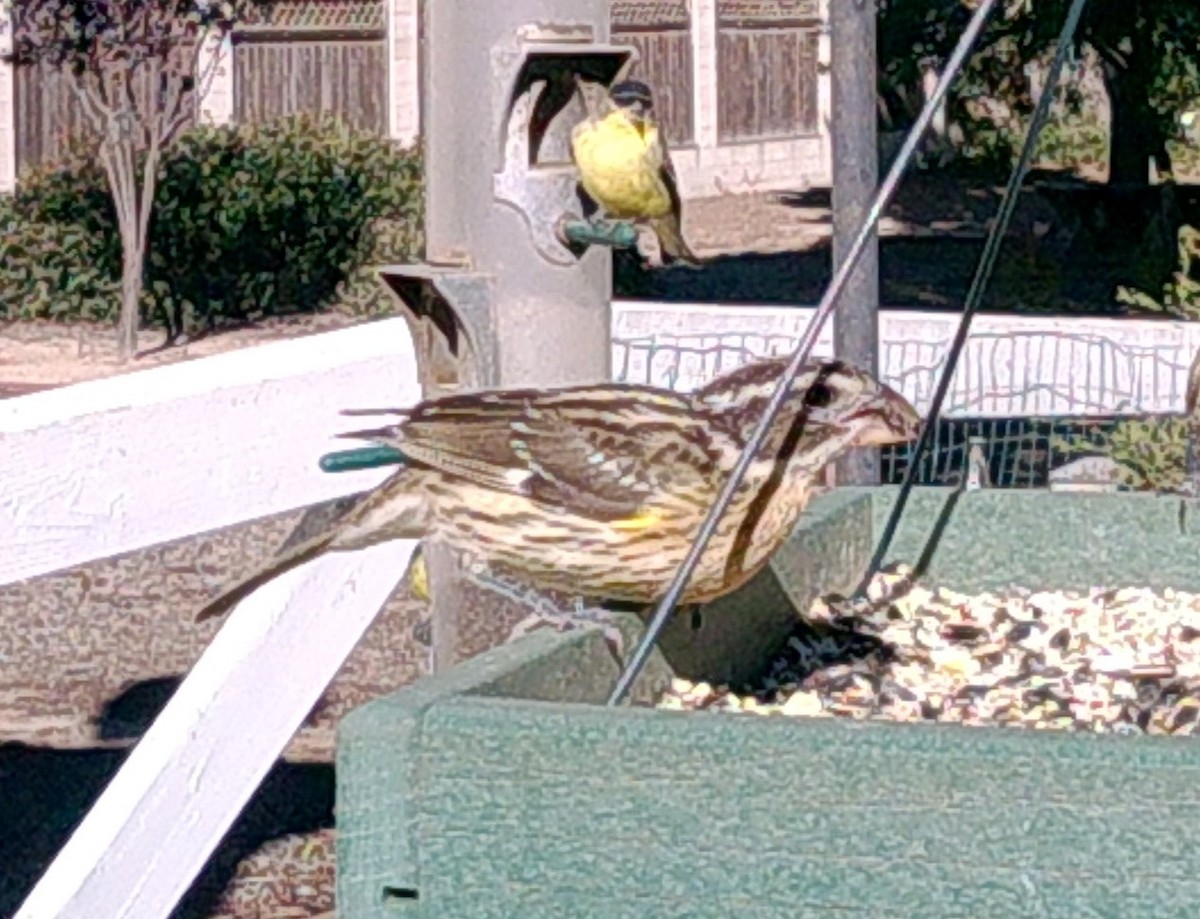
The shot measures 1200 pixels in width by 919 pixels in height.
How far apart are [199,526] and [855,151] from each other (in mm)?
2566

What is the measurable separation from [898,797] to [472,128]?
5.41 ft

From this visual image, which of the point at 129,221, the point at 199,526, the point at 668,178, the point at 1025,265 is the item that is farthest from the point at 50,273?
the point at 199,526

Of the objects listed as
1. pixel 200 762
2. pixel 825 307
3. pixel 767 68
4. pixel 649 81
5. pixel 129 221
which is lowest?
pixel 200 762

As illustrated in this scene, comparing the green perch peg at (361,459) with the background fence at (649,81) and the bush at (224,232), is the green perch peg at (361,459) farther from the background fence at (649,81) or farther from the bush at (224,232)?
the background fence at (649,81)

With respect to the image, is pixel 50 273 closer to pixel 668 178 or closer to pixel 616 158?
pixel 668 178

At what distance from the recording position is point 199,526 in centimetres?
397

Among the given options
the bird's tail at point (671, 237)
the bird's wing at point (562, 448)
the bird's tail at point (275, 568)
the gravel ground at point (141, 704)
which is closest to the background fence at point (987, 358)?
the gravel ground at point (141, 704)

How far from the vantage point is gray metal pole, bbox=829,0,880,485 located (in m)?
6.13

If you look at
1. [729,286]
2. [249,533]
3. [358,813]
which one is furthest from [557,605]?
[729,286]

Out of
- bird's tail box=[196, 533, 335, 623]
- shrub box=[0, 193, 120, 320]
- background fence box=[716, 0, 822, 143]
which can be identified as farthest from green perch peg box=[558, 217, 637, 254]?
background fence box=[716, 0, 822, 143]

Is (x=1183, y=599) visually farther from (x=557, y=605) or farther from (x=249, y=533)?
(x=249, y=533)

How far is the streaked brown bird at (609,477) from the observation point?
3371 millimetres

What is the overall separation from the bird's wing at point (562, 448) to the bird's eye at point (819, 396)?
0.16 meters

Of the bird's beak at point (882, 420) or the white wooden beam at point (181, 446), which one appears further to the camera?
the white wooden beam at point (181, 446)
